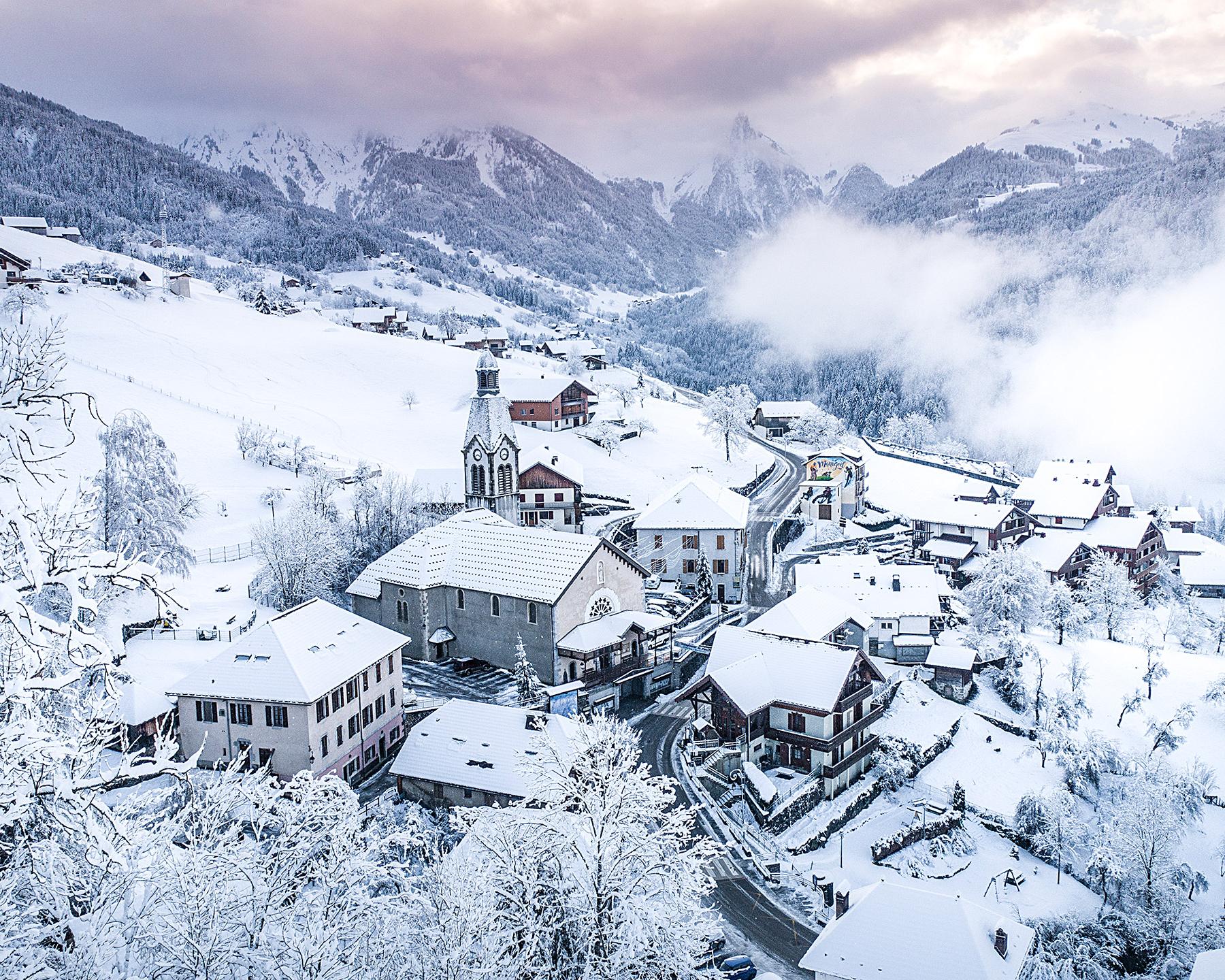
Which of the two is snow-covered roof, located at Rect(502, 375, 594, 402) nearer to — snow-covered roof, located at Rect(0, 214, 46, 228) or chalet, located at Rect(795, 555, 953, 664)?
chalet, located at Rect(795, 555, 953, 664)

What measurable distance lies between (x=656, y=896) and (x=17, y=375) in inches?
768

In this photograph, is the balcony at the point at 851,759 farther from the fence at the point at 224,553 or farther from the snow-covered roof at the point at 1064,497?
the snow-covered roof at the point at 1064,497

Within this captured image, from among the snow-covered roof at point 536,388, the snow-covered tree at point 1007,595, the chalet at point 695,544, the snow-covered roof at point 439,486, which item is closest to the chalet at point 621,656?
the chalet at point 695,544

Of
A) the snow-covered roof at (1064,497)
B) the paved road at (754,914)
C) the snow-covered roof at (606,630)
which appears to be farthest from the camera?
the snow-covered roof at (1064,497)

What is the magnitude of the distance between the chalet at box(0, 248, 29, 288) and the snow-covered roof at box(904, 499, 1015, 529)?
111 m

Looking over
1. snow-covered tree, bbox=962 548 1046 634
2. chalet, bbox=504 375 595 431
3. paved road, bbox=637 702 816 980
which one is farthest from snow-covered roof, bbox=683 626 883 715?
chalet, bbox=504 375 595 431

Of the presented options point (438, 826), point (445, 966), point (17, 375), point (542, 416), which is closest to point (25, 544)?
point (17, 375)

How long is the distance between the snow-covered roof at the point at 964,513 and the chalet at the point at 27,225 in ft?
506

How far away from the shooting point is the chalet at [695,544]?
2822 inches

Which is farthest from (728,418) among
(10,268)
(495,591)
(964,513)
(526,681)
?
(10,268)

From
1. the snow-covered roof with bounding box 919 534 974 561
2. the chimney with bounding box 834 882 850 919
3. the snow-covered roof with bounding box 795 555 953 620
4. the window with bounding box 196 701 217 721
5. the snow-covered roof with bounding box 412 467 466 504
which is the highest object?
the snow-covered roof with bounding box 412 467 466 504

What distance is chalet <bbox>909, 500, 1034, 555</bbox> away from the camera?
294ft

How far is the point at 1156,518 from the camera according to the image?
110688 millimetres

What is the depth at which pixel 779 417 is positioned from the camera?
14112cm
